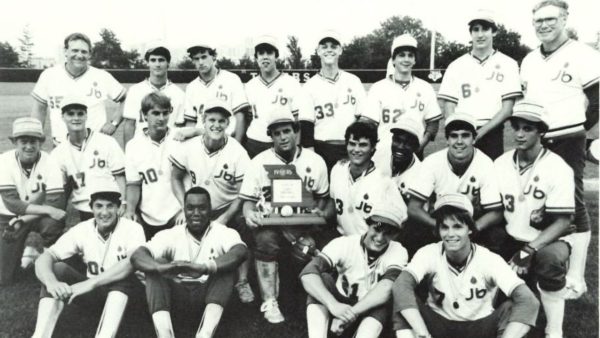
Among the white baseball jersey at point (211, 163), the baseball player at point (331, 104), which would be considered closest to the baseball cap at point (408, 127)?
the baseball player at point (331, 104)

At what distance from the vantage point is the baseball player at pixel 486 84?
586 cm

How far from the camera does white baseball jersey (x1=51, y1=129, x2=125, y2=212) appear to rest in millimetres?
5957

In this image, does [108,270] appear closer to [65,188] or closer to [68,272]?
[68,272]

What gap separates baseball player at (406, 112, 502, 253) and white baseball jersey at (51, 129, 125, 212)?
120 inches

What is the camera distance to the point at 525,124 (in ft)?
15.5

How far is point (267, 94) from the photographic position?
6.57 m

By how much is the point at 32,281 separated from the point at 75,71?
242 cm

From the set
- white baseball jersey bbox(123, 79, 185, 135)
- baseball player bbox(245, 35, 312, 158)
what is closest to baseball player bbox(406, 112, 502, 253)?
baseball player bbox(245, 35, 312, 158)

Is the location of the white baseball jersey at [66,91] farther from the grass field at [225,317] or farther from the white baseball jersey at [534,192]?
the white baseball jersey at [534,192]

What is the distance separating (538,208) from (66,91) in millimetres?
5194

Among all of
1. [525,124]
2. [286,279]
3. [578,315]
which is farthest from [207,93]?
[578,315]

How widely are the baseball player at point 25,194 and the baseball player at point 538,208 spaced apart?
421cm

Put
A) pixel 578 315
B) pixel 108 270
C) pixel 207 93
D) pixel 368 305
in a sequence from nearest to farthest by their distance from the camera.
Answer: pixel 368 305
pixel 108 270
pixel 578 315
pixel 207 93

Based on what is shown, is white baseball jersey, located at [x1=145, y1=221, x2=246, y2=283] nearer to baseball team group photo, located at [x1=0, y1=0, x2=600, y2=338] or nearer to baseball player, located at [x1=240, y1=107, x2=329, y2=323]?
baseball team group photo, located at [x1=0, y1=0, x2=600, y2=338]
